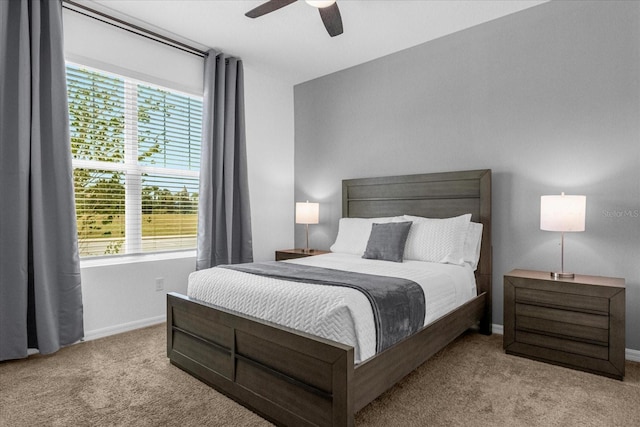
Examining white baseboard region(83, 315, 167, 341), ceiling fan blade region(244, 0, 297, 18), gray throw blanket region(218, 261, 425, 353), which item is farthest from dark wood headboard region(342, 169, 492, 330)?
white baseboard region(83, 315, 167, 341)

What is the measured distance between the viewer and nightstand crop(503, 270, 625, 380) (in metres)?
2.30

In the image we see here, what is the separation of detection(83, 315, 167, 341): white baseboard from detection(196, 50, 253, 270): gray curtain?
609 millimetres

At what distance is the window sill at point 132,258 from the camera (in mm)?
3098

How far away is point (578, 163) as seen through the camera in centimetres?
280

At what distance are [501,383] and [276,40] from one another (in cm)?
332

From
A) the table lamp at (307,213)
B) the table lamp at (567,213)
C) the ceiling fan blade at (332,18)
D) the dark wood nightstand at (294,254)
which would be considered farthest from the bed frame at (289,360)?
the ceiling fan blade at (332,18)

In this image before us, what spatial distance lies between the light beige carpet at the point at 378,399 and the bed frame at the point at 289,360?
0.12 m

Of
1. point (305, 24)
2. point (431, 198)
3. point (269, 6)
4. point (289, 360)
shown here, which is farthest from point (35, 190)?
point (431, 198)

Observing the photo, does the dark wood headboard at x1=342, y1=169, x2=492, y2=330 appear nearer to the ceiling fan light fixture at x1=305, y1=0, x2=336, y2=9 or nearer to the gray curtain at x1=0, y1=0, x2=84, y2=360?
the ceiling fan light fixture at x1=305, y1=0, x2=336, y2=9

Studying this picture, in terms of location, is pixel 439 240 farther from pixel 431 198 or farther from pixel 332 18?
pixel 332 18

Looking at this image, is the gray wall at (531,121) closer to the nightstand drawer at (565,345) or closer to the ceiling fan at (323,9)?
the nightstand drawer at (565,345)

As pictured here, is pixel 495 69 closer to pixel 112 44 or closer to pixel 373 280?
pixel 373 280

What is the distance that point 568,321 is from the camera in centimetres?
244

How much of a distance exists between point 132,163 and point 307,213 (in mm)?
1797
